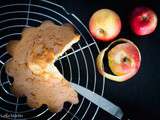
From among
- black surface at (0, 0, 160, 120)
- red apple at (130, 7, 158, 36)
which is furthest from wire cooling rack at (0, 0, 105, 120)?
red apple at (130, 7, 158, 36)

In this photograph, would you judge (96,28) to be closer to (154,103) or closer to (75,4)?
(75,4)

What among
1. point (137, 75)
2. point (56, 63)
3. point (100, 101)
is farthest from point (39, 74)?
point (137, 75)

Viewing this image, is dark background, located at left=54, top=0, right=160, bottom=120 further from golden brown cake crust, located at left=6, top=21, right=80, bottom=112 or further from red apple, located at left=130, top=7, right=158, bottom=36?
golden brown cake crust, located at left=6, top=21, right=80, bottom=112

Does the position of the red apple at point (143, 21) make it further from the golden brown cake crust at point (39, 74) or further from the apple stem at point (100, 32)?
the golden brown cake crust at point (39, 74)

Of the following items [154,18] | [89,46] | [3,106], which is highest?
[154,18]

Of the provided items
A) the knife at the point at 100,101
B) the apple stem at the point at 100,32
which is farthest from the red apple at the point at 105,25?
the knife at the point at 100,101

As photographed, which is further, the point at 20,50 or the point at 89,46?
the point at 89,46

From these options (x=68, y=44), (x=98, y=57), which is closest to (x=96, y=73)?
(x=98, y=57)

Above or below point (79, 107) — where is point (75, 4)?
above
